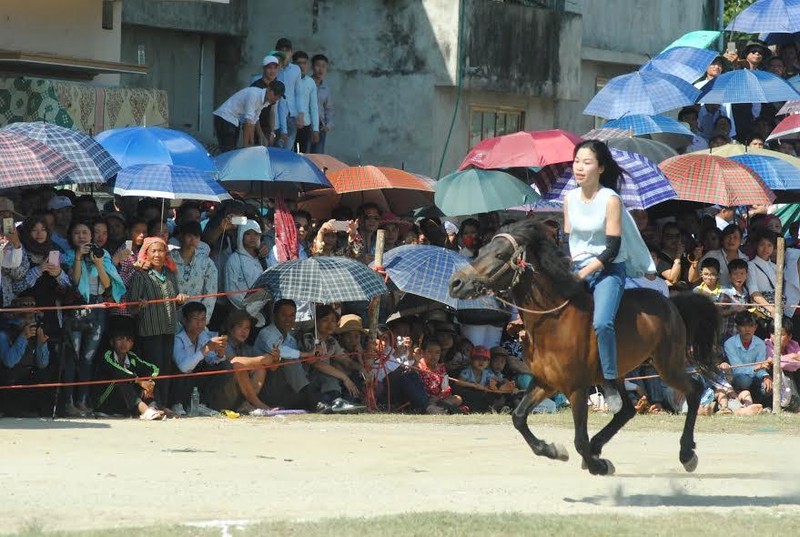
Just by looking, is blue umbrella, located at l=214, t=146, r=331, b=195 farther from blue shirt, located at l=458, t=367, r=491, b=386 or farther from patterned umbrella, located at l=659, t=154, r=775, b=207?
Answer: patterned umbrella, located at l=659, t=154, r=775, b=207

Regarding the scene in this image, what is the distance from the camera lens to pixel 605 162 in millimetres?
11172

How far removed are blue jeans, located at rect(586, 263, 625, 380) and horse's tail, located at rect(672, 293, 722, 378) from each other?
1.42m

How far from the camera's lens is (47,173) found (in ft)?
44.3

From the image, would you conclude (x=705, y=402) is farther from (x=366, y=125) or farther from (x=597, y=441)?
(x=366, y=125)

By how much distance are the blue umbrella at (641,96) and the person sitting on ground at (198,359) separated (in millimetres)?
7371

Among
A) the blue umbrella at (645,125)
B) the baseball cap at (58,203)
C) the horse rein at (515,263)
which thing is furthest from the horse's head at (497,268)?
the blue umbrella at (645,125)

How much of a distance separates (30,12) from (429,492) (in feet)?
36.9

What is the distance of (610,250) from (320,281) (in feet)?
15.5

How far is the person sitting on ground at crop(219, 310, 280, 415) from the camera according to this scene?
596 inches

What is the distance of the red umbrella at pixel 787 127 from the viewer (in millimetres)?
20419

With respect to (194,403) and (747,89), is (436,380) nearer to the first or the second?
(194,403)

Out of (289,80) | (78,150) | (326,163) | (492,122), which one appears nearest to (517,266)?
(78,150)

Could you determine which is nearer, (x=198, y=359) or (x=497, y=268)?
(x=497, y=268)

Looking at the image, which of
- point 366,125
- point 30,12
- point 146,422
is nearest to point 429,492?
point 146,422
